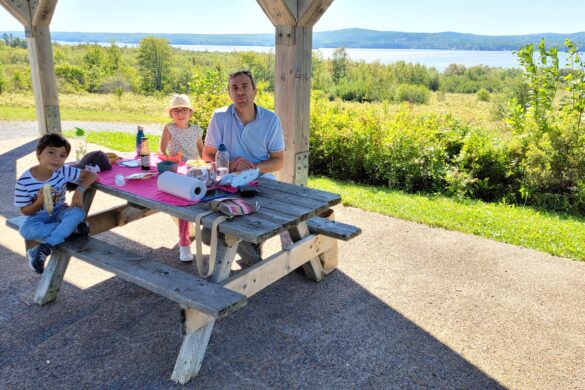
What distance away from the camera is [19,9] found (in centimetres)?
689

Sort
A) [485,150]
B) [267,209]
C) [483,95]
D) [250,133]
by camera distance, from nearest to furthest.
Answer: [267,209], [250,133], [485,150], [483,95]

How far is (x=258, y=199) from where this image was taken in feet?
10.1

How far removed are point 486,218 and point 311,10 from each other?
111 inches

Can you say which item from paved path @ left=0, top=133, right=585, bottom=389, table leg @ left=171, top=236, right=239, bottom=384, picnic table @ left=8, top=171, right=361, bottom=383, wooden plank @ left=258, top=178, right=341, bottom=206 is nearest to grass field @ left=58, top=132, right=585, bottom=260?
paved path @ left=0, top=133, right=585, bottom=389

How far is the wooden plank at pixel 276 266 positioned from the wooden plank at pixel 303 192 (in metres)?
0.36

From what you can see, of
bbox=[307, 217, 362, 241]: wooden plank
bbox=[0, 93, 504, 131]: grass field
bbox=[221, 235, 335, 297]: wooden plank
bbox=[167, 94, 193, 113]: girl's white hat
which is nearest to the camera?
bbox=[221, 235, 335, 297]: wooden plank

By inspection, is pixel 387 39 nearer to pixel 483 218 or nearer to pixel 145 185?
pixel 483 218

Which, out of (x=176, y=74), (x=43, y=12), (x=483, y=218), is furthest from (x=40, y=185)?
(x=176, y=74)

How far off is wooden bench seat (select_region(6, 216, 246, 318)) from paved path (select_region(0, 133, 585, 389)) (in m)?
0.44

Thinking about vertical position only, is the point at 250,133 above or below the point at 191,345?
above

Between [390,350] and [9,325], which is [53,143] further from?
[390,350]

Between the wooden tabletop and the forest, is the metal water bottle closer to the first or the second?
the wooden tabletop

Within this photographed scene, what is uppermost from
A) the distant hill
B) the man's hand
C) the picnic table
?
the distant hill

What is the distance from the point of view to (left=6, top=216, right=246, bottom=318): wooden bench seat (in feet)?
7.69
